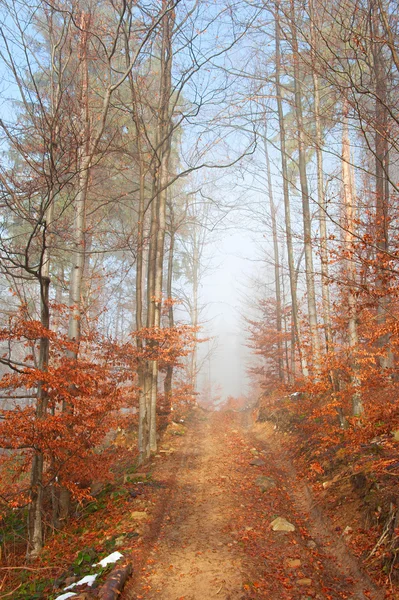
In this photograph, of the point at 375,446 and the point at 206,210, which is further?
the point at 206,210

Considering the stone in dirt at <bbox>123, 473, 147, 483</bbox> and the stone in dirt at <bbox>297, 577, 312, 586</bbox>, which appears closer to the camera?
the stone in dirt at <bbox>297, 577, 312, 586</bbox>

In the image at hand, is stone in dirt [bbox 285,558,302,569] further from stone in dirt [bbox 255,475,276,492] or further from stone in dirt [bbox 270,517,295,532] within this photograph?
stone in dirt [bbox 255,475,276,492]

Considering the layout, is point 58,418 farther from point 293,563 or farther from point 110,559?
point 293,563

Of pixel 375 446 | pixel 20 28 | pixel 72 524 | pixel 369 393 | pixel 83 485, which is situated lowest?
pixel 72 524

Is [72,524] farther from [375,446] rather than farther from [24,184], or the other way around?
[24,184]

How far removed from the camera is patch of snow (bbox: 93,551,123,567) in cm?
473

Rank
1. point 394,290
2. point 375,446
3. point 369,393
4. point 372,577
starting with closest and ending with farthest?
point 372,577 < point 394,290 < point 375,446 < point 369,393

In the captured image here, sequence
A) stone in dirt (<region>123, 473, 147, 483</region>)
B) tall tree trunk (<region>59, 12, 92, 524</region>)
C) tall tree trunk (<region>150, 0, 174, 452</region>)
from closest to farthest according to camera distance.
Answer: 1. tall tree trunk (<region>59, 12, 92, 524</region>)
2. stone in dirt (<region>123, 473, 147, 483</region>)
3. tall tree trunk (<region>150, 0, 174, 452</region>)

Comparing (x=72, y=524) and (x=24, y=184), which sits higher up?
(x=24, y=184)

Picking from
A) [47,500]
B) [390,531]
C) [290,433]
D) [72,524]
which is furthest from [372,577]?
[290,433]

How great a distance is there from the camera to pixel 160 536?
5.68m

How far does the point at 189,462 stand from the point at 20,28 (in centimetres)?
927

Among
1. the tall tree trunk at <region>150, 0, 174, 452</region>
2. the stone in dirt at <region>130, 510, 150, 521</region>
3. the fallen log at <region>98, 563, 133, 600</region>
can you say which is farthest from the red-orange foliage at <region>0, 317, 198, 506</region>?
the tall tree trunk at <region>150, 0, 174, 452</region>

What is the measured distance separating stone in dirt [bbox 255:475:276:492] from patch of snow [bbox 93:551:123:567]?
332 cm
